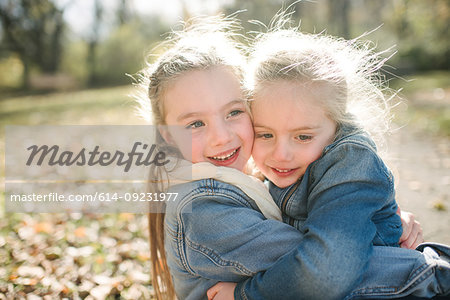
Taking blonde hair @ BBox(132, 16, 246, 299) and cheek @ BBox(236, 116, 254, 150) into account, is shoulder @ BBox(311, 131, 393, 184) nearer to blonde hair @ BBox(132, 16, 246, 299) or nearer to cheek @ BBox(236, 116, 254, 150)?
cheek @ BBox(236, 116, 254, 150)

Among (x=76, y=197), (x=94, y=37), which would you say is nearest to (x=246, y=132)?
(x=76, y=197)

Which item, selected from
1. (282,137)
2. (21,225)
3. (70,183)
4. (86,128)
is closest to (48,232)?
(21,225)

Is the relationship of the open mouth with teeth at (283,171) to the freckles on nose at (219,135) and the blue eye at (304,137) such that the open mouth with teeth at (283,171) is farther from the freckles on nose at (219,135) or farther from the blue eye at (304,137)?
the freckles on nose at (219,135)

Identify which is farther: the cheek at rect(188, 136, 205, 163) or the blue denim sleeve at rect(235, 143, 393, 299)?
the cheek at rect(188, 136, 205, 163)

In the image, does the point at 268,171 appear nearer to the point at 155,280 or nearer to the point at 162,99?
the point at 162,99

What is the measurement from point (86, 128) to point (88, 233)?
4955mm

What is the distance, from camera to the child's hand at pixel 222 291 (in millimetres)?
1657

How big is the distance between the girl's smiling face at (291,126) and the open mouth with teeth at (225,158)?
16 centimetres

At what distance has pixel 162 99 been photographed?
1.97 m

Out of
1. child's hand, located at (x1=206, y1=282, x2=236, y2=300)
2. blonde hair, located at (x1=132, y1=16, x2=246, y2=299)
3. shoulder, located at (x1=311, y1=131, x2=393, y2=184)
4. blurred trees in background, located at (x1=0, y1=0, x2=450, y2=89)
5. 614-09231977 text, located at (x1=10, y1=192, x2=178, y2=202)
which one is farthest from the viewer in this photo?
blurred trees in background, located at (x1=0, y1=0, x2=450, y2=89)

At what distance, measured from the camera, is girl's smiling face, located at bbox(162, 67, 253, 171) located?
1825 mm

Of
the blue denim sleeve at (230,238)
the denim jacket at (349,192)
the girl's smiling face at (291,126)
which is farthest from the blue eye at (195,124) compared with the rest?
the denim jacket at (349,192)

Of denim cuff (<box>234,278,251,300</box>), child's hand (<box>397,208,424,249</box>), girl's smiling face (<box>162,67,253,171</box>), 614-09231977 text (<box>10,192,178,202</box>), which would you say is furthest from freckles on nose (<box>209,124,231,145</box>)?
614-09231977 text (<box>10,192,178,202</box>)

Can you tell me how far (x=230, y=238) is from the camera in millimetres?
1581
